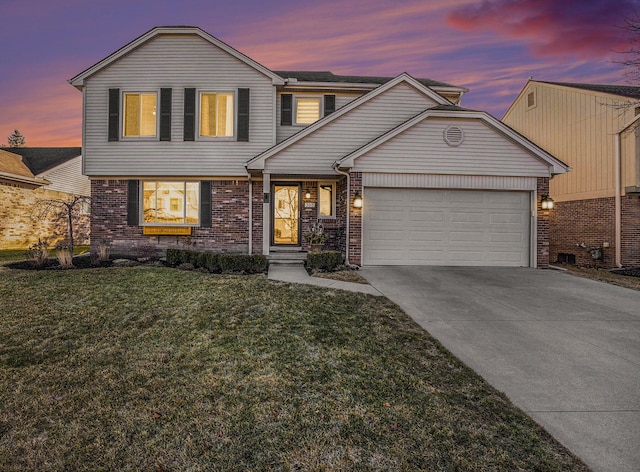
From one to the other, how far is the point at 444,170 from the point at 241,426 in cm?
956

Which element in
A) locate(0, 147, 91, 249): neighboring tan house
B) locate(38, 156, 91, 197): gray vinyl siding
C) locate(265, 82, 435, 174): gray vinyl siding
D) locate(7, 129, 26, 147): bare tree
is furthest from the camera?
locate(7, 129, 26, 147): bare tree

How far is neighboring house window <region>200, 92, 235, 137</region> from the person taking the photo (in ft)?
38.5

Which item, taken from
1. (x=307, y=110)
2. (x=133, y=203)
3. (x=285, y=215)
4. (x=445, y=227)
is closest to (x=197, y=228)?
(x=133, y=203)

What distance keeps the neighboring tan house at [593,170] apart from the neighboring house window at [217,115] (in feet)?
39.6

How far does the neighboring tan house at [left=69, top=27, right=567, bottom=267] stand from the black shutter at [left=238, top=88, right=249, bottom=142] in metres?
0.03

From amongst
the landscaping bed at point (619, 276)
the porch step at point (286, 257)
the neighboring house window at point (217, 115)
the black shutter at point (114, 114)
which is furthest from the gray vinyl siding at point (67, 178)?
the landscaping bed at point (619, 276)

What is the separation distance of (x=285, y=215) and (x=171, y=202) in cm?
405

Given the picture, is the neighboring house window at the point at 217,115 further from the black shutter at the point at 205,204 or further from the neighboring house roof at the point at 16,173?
the neighboring house roof at the point at 16,173

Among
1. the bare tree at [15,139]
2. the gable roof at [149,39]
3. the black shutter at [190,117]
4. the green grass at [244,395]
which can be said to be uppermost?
the bare tree at [15,139]

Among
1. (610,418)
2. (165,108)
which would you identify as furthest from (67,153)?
(610,418)

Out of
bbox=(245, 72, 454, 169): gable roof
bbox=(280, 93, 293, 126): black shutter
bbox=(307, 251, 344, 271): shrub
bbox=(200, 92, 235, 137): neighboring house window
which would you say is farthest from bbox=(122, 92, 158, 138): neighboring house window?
bbox=(307, 251, 344, 271): shrub

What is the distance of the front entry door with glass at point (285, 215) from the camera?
12.2m

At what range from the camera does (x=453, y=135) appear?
10336mm

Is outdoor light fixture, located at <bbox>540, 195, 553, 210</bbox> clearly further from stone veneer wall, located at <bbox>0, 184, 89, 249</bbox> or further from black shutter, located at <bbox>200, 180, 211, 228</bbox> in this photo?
stone veneer wall, located at <bbox>0, 184, 89, 249</bbox>
